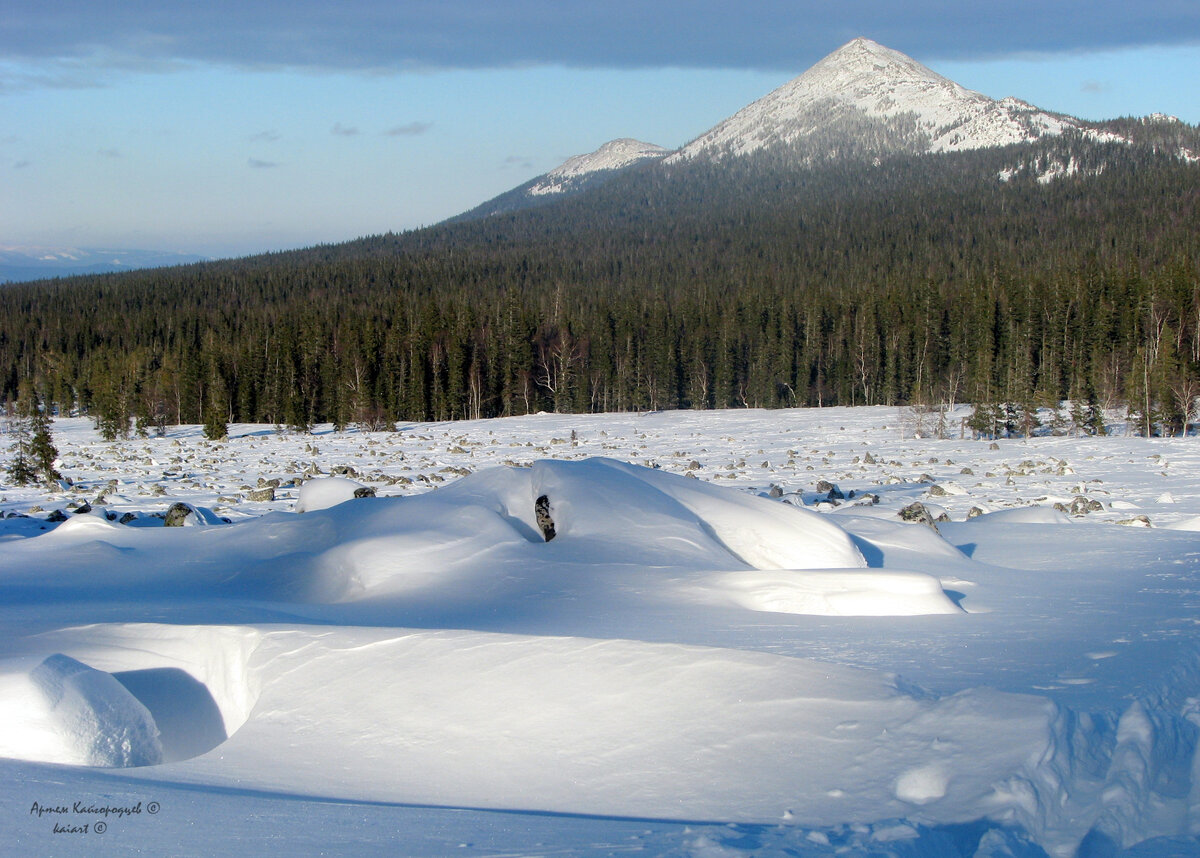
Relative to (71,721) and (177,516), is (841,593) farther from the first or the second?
(177,516)

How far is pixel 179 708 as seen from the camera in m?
5.34

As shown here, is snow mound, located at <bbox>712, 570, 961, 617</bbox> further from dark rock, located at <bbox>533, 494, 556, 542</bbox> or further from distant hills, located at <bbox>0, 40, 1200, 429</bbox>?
distant hills, located at <bbox>0, 40, 1200, 429</bbox>

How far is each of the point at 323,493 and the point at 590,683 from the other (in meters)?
9.01

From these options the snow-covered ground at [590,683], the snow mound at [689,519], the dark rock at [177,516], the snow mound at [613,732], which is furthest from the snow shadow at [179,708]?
the dark rock at [177,516]

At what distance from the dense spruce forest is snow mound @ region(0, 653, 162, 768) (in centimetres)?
3914

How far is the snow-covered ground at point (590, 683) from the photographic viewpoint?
Result: 11.7ft

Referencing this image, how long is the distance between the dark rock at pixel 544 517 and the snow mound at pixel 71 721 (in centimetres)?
446

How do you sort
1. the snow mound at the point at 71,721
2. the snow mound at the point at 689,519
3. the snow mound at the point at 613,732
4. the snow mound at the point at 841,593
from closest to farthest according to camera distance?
the snow mound at the point at 613,732, the snow mound at the point at 71,721, the snow mound at the point at 841,593, the snow mound at the point at 689,519

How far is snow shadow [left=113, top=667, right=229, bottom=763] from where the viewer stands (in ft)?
16.4

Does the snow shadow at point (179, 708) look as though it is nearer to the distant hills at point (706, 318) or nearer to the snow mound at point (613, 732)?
the snow mound at point (613, 732)

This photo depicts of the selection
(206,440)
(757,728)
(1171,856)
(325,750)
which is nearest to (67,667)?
(325,750)

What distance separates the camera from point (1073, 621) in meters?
6.29

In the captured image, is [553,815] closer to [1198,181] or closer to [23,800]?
[23,800]

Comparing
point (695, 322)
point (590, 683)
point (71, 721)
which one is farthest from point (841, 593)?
point (695, 322)
